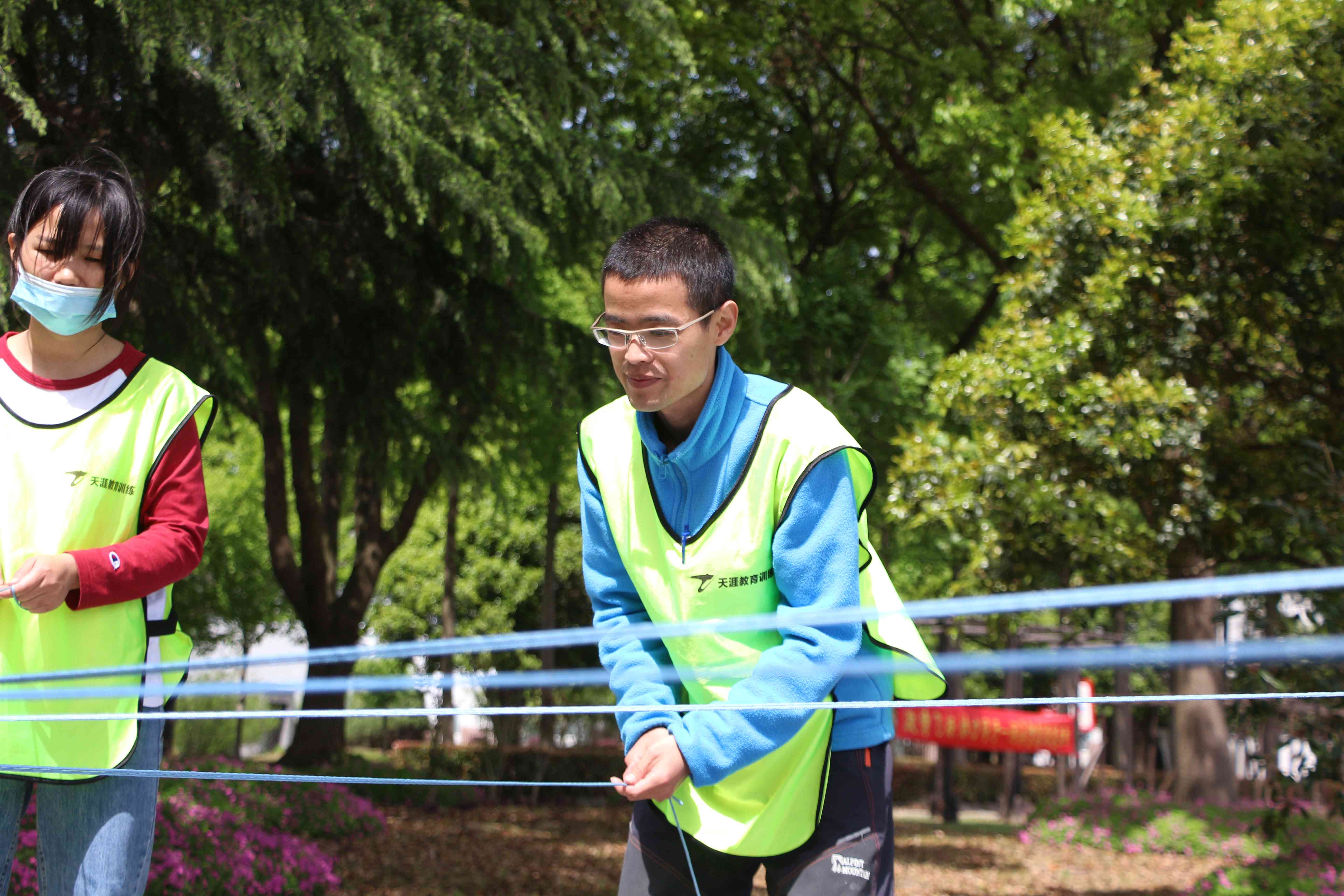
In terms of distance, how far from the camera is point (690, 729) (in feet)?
6.54

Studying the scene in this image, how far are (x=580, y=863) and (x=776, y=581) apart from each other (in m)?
8.92

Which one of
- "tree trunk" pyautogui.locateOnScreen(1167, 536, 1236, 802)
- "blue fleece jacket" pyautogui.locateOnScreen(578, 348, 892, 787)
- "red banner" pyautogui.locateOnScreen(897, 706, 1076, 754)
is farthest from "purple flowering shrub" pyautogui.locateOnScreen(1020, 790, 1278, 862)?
"blue fleece jacket" pyautogui.locateOnScreen(578, 348, 892, 787)

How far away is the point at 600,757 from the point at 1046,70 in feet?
34.0

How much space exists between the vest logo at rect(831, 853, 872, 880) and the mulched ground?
6703 millimetres

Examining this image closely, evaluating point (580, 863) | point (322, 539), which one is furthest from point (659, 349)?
point (322, 539)

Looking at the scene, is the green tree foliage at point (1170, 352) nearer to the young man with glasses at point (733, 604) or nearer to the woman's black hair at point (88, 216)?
the young man with glasses at point (733, 604)

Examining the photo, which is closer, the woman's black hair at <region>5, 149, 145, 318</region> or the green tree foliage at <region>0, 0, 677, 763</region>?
the woman's black hair at <region>5, 149, 145, 318</region>

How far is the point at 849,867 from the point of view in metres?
2.06

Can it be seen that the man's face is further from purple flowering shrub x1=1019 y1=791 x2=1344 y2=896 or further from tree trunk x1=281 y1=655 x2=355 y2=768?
tree trunk x1=281 y1=655 x2=355 y2=768

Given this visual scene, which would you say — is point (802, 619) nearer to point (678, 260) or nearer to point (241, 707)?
point (678, 260)

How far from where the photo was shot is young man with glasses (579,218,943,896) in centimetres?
199

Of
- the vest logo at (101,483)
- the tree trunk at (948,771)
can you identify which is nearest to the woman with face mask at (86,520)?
the vest logo at (101,483)

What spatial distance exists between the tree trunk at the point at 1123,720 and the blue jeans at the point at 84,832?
38.6ft

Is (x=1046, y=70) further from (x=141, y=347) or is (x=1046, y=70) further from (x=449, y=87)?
(x=141, y=347)
